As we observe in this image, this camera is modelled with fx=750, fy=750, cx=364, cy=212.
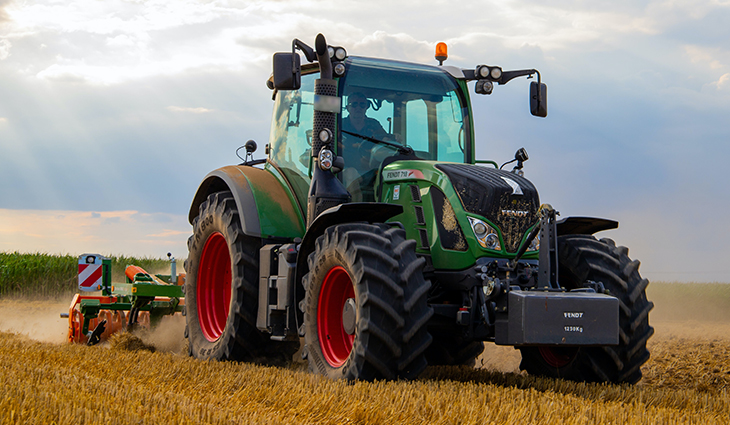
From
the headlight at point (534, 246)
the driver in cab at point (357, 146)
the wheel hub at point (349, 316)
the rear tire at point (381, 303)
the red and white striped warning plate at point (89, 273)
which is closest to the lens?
the rear tire at point (381, 303)

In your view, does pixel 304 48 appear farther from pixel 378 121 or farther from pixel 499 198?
pixel 499 198

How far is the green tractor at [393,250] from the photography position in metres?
5.41

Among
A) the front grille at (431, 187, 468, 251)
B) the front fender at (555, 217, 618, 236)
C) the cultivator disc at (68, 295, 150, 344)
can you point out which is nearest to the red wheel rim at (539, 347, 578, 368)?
the front fender at (555, 217, 618, 236)

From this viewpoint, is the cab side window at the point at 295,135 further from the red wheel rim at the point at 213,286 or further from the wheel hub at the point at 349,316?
the wheel hub at the point at 349,316

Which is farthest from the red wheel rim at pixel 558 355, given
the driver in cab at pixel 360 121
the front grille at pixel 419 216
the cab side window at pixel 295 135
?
the cab side window at pixel 295 135

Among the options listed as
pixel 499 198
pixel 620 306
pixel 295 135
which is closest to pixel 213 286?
pixel 295 135

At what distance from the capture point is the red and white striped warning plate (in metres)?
10.4

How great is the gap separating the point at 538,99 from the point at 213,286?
402 cm

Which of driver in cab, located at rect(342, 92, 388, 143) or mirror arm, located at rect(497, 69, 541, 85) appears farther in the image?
mirror arm, located at rect(497, 69, 541, 85)

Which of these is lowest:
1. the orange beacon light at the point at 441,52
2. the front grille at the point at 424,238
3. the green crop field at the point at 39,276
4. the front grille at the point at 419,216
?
the green crop field at the point at 39,276

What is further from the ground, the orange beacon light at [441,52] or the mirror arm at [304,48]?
the orange beacon light at [441,52]

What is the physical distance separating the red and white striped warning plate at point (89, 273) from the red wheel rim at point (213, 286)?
274 cm

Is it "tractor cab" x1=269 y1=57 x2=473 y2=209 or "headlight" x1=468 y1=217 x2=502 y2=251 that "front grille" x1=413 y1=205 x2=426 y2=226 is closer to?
"headlight" x1=468 y1=217 x2=502 y2=251

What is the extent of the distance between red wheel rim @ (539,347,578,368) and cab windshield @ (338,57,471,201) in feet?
6.57
